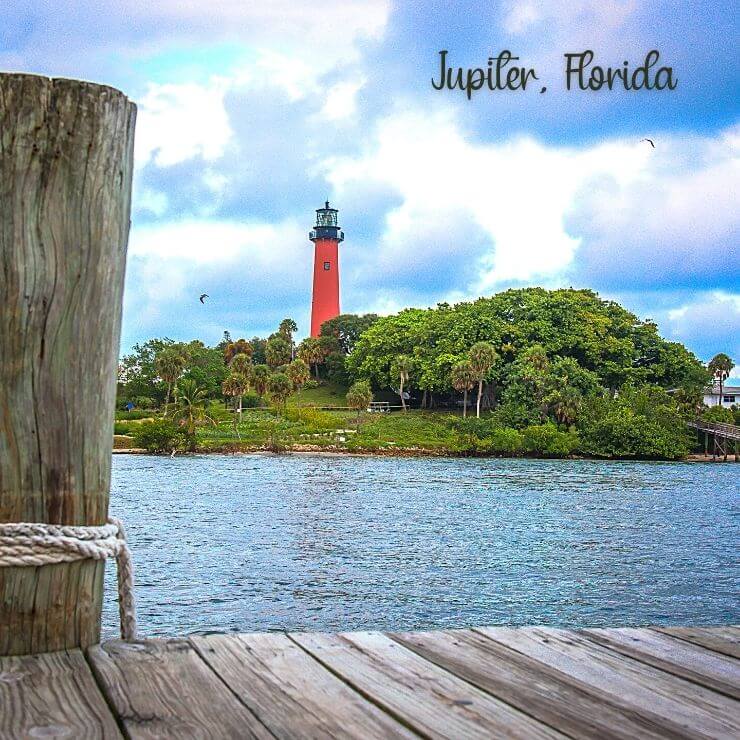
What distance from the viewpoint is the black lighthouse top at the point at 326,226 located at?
3551 inches

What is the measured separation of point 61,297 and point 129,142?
44cm

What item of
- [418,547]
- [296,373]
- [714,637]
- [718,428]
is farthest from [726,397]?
[714,637]

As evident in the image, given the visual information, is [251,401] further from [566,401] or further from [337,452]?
[566,401]

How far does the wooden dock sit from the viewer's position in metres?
2.20

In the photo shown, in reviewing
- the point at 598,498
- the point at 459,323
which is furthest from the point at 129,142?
the point at 459,323

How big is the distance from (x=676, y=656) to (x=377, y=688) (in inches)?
36.1

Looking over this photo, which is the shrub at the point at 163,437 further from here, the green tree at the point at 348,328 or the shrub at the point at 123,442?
the green tree at the point at 348,328

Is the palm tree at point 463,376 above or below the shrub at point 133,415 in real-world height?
above

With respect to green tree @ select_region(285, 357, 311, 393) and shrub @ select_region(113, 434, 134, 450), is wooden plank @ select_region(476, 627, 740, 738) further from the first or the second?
green tree @ select_region(285, 357, 311, 393)

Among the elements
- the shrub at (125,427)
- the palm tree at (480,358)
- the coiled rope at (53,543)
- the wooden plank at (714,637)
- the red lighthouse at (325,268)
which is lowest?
the wooden plank at (714,637)

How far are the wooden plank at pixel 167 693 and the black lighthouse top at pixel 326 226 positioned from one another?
88145 millimetres

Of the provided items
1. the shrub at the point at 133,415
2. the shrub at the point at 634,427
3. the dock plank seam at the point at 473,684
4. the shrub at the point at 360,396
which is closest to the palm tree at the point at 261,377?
the shrub at the point at 360,396

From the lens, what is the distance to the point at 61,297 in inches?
101

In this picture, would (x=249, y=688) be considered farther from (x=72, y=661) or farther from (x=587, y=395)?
(x=587, y=395)
